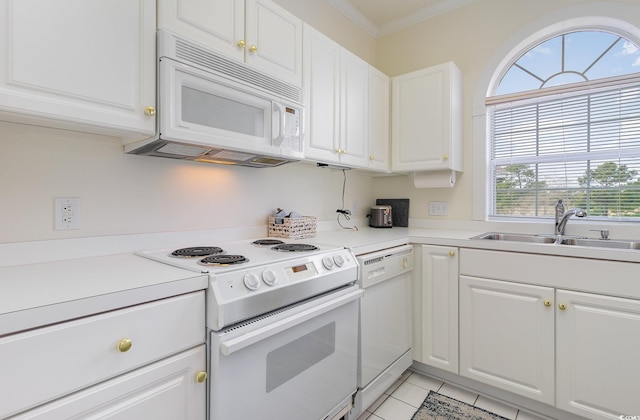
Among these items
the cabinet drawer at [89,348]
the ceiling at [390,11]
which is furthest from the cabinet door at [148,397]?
the ceiling at [390,11]

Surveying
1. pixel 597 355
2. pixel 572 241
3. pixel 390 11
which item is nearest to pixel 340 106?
pixel 390 11

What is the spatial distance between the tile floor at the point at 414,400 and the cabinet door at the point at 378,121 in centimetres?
150

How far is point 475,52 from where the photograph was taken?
2553 mm

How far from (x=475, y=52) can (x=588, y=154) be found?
110cm

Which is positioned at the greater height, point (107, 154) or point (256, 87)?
point (256, 87)

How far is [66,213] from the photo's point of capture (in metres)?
1.27

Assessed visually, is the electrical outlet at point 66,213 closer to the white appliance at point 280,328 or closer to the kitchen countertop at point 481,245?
the white appliance at point 280,328

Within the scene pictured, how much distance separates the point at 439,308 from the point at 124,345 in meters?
1.78

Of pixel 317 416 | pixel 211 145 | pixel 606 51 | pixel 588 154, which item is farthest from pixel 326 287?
pixel 606 51

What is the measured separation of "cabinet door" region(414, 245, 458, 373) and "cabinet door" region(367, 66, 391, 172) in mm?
776

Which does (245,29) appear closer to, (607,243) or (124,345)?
(124,345)

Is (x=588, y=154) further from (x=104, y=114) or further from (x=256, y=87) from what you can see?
(x=104, y=114)

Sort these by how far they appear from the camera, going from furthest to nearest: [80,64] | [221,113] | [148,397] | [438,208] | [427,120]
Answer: [438,208] → [427,120] → [221,113] → [80,64] → [148,397]

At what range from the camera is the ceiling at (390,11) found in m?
2.64
